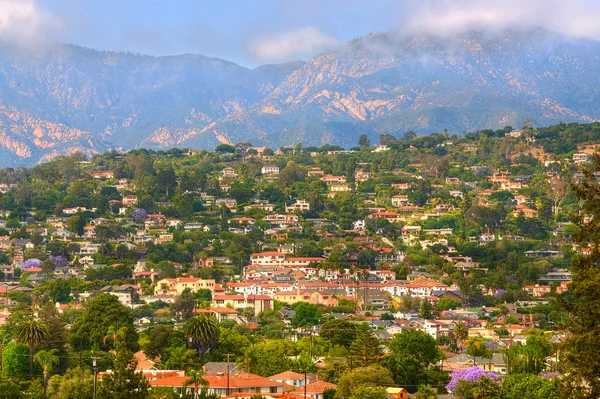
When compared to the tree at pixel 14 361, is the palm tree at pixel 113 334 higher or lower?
higher

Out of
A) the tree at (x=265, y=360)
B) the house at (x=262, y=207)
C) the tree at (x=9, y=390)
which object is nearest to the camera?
the tree at (x=9, y=390)

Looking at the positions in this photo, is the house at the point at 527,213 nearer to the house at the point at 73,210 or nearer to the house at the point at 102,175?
the house at the point at 73,210

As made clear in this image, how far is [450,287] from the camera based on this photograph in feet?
306

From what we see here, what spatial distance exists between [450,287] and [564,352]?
207 feet

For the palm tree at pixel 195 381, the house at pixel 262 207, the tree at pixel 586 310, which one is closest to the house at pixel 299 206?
the house at pixel 262 207

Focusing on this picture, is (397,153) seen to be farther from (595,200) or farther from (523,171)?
(595,200)

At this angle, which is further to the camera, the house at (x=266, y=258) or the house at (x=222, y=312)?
the house at (x=266, y=258)

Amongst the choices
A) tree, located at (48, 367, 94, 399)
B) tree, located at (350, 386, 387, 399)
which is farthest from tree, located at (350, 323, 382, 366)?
tree, located at (48, 367, 94, 399)

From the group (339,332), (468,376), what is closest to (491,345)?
(339,332)

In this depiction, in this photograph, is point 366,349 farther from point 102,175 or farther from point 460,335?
point 102,175

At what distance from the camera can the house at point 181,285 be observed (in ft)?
291

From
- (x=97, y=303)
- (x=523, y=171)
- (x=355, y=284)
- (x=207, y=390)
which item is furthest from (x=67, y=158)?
(x=207, y=390)

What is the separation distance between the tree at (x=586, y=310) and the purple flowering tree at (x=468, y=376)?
24007mm

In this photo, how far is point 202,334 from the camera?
5988cm
